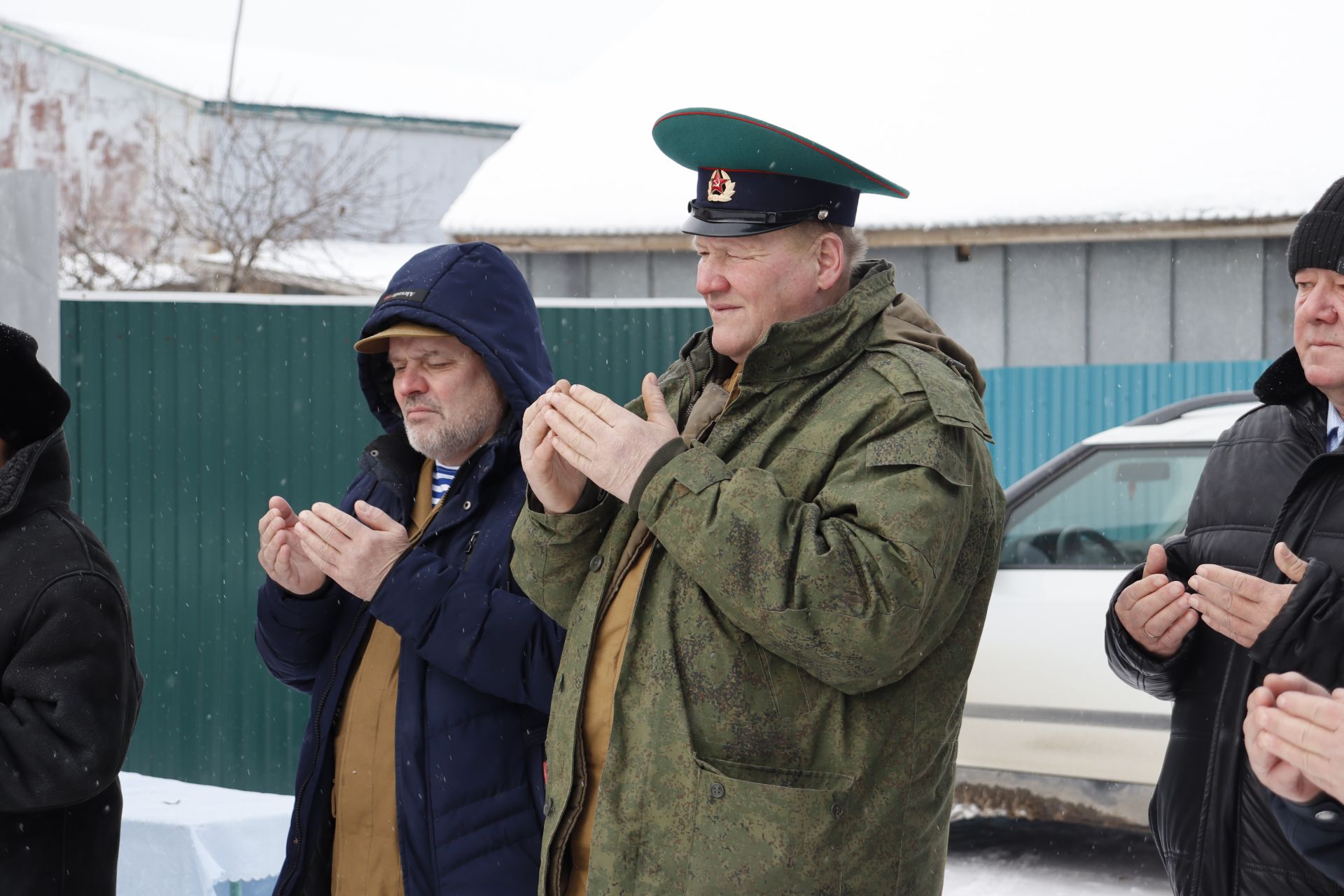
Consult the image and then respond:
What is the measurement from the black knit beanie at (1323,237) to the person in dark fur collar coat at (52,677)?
7.20 ft

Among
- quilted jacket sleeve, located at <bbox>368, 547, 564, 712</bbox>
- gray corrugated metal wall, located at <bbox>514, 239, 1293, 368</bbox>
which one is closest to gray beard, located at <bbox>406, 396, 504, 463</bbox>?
quilted jacket sleeve, located at <bbox>368, 547, 564, 712</bbox>

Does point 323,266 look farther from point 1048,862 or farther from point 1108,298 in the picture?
point 1048,862

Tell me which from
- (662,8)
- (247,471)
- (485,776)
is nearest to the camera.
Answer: (485,776)

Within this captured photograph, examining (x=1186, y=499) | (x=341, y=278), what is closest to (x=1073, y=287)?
(x=1186, y=499)

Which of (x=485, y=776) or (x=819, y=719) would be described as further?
(x=485, y=776)

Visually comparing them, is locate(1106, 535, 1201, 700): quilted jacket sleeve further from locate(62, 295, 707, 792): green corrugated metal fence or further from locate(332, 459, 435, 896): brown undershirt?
locate(62, 295, 707, 792): green corrugated metal fence

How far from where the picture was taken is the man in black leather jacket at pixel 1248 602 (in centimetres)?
200

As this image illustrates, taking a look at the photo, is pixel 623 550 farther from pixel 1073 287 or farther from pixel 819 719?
pixel 1073 287

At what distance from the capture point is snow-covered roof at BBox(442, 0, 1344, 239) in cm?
720

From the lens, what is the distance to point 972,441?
6.91ft

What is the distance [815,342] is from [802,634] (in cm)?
50

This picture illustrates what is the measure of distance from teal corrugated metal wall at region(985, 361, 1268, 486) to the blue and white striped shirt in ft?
16.2

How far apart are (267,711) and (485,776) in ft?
10.3

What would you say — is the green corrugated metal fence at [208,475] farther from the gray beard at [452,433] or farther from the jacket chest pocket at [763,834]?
the jacket chest pocket at [763,834]
